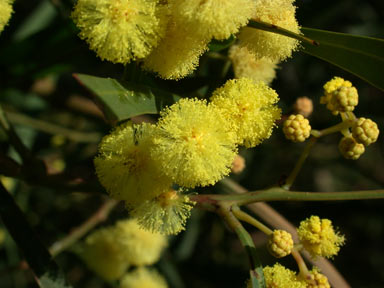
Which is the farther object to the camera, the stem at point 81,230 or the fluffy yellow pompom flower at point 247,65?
the stem at point 81,230

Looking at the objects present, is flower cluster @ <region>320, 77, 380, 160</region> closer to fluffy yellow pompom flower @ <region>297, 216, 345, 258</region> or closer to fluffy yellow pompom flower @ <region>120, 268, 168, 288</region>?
fluffy yellow pompom flower @ <region>297, 216, 345, 258</region>

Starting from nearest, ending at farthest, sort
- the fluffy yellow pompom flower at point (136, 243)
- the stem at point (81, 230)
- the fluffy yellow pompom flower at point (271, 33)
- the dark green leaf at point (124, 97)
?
the dark green leaf at point (124, 97) < the fluffy yellow pompom flower at point (271, 33) < the stem at point (81, 230) < the fluffy yellow pompom flower at point (136, 243)

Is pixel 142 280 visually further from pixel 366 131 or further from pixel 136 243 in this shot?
pixel 366 131

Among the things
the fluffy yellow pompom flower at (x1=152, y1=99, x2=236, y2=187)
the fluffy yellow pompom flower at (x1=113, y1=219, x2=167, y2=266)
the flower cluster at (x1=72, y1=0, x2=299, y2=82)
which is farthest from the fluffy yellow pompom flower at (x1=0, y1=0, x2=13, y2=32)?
the fluffy yellow pompom flower at (x1=113, y1=219, x2=167, y2=266)

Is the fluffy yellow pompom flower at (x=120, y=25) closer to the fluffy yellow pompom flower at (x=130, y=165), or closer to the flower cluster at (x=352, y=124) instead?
the fluffy yellow pompom flower at (x=130, y=165)

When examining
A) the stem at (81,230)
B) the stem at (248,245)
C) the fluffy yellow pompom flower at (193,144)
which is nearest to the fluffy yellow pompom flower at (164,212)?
the stem at (248,245)

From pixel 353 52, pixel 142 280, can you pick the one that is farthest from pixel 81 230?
pixel 353 52
